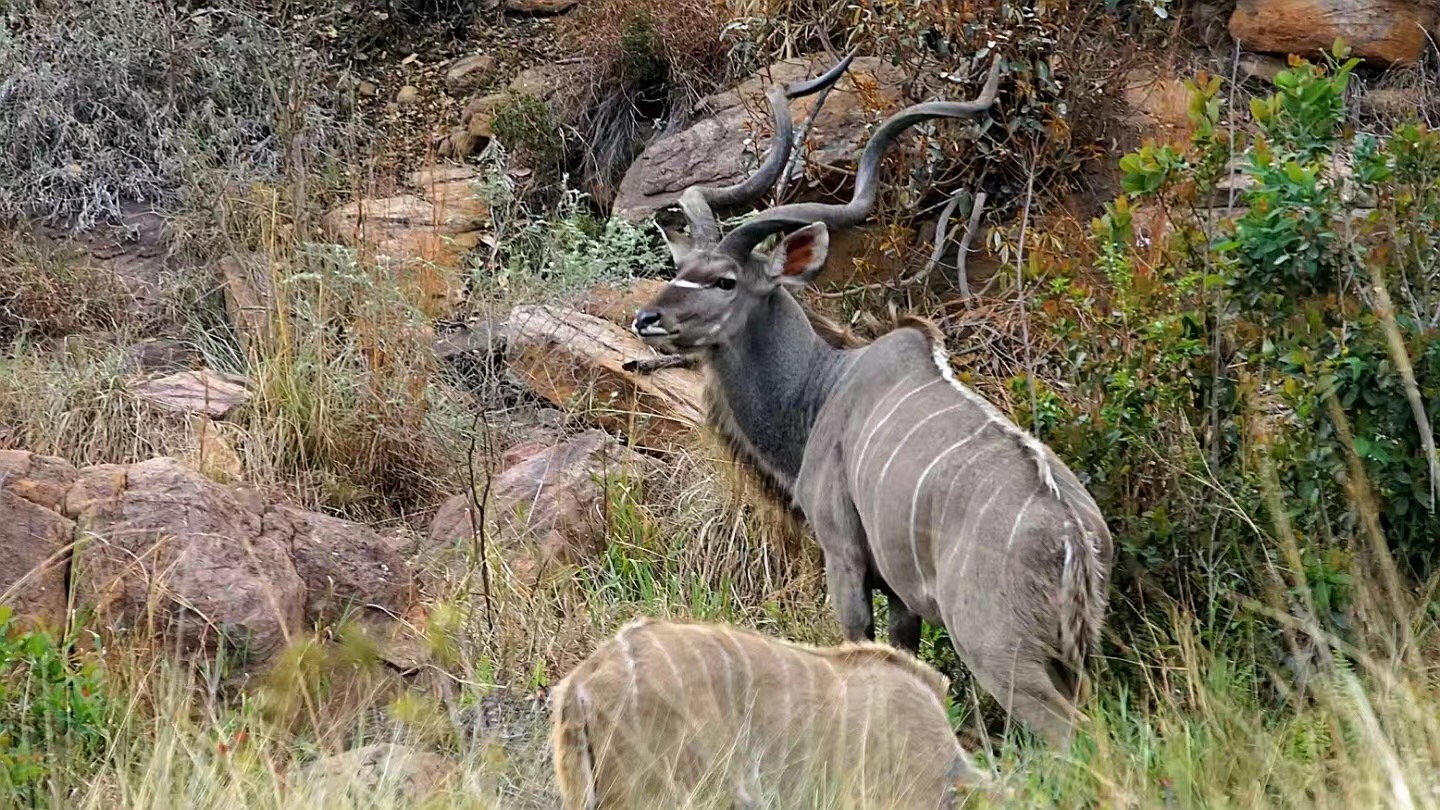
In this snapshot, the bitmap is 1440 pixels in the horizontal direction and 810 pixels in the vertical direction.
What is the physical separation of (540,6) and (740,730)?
797cm

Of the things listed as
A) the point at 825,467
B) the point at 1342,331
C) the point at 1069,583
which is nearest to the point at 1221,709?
the point at 1069,583

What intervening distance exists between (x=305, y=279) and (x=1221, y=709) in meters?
4.51

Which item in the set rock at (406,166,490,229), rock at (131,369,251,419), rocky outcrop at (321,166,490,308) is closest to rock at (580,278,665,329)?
rocky outcrop at (321,166,490,308)

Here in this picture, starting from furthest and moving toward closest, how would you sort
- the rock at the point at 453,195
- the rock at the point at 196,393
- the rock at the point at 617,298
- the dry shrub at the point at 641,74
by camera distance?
the dry shrub at the point at 641,74, the rock at the point at 453,195, the rock at the point at 617,298, the rock at the point at 196,393

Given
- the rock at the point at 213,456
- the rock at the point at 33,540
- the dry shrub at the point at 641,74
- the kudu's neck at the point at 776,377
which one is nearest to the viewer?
the rock at the point at 33,540

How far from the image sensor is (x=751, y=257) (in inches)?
203

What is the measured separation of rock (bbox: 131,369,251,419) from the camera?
655cm

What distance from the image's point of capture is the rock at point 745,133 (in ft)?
24.6

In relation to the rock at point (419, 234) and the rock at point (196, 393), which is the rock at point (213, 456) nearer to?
the rock at point (196, 393)

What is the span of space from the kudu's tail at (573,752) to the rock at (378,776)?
0.91 feet

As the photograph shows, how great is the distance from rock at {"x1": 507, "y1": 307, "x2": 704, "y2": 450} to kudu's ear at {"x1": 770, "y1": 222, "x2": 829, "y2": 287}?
1383 mm

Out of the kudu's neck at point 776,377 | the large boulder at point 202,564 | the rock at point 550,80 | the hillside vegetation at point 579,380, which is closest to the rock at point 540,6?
the hillside vegetation at point 579,380

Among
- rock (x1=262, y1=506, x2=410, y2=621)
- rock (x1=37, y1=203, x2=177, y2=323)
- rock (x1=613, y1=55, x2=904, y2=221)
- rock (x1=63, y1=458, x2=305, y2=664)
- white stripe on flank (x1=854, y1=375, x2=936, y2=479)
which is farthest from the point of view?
rock (x1=37, y1=203, x2=177, y2=323)

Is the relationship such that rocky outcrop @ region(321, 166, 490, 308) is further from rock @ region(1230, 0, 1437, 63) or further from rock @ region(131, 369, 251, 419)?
rock @ region(1230, 0, 1437, 63)
